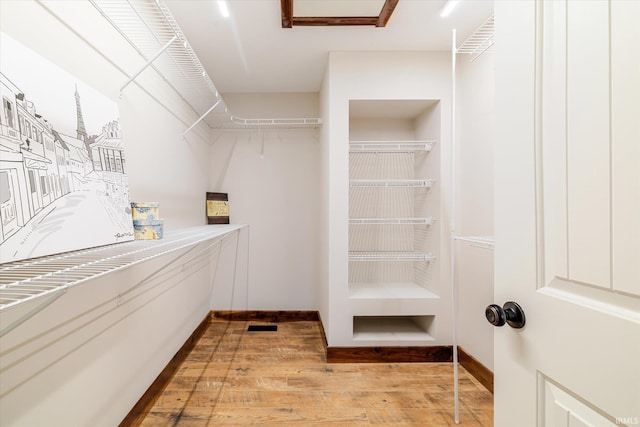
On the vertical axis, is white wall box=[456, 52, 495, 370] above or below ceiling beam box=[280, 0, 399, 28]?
below

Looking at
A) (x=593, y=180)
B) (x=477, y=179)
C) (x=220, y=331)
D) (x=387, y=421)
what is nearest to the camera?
(x=593, y=180)

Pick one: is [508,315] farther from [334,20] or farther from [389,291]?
[334,20]

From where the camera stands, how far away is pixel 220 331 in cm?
272

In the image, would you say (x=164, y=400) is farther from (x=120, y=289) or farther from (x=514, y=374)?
(x=514, y=374)

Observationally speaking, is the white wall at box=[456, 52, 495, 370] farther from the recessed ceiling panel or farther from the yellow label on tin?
the yellow label on tin

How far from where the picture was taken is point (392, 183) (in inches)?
95.3

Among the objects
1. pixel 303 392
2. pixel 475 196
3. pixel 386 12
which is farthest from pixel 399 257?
pixel 386 12

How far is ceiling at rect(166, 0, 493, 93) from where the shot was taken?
5.70 feet

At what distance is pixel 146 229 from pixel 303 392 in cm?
134

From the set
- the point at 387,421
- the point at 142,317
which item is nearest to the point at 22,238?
the point at 142,317

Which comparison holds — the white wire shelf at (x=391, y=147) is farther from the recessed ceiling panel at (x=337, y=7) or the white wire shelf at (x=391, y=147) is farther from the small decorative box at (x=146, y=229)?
the small decorative box at (x=146, y=229)

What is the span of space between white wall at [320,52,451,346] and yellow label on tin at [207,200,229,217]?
1229mm

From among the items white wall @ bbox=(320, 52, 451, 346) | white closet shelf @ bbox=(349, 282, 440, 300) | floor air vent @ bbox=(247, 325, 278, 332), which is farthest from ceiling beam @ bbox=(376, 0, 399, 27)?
floor air vent @ bbox=(247, 325, 278, 332)

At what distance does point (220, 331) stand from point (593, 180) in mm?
2882
